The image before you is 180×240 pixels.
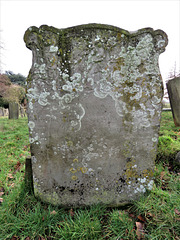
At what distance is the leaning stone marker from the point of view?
166 centimetres

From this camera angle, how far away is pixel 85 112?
175 cm

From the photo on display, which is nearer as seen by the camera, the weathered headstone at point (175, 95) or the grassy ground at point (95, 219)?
the grassy ground at point (95, 219)

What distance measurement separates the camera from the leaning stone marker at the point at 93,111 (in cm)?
166

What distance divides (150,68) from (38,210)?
2.15 meters

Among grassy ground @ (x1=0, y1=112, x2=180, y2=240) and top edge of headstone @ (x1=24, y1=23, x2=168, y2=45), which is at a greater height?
top edge of headstone @ (x1=24, y1=23, x2=168, y2=45)

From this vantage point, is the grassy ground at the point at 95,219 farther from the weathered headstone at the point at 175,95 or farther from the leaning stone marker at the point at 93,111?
the weathered headstone at the point at 175,95

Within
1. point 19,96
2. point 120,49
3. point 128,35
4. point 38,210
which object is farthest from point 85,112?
point 19,96

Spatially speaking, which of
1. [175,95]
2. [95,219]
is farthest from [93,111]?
[175,95]

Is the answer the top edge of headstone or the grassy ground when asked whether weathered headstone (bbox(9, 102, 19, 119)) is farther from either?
the top edge of headstone

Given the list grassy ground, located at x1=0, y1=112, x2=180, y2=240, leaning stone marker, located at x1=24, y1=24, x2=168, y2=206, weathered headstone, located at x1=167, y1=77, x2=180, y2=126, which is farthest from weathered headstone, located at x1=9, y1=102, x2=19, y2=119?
weathered headstone, located at x1=167, y1=77, x2=180, y2=126

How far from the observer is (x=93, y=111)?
175 centimetres

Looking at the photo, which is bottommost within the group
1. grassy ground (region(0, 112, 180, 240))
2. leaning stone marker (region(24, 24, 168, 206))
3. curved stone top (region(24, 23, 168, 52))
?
grassy ground (region(0, 112, 180, 240))

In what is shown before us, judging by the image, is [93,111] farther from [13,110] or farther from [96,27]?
[13,110]

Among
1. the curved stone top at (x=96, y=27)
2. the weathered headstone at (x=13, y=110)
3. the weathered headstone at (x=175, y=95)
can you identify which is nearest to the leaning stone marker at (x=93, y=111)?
the curved stone top at (x=96, y=27)
